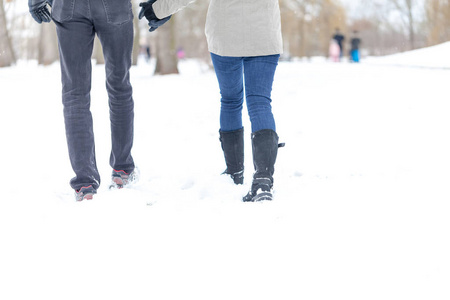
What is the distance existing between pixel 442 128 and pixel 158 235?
3593 millimetres

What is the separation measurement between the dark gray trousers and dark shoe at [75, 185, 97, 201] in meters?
0.03

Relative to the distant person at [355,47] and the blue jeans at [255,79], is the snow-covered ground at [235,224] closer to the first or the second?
the blue jeans at [255,79]

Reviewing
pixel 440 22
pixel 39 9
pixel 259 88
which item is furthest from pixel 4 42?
pixel 440 22

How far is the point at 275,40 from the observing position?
2.73m

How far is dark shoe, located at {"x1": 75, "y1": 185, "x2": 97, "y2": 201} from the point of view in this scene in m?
2.70

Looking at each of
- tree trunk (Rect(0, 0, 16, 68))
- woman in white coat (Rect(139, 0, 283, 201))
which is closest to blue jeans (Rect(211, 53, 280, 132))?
woman in white coat (Rect(139, 0, 283, 201))

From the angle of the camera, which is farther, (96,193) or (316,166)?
(316,166)

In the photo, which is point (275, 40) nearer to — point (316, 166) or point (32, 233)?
point (316, 166)

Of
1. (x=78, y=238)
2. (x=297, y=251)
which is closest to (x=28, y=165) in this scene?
(x=78, y=238)

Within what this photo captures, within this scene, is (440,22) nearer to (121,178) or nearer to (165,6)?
(165,6)

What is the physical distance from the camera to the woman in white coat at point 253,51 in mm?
2682

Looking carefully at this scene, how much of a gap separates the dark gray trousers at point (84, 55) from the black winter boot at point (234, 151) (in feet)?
2.39

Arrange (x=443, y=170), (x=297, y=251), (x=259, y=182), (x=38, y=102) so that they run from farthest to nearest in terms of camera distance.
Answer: (x=38, y=102) < (x=443, y=170) < (x=259, y=182) < (x=297, y=251)

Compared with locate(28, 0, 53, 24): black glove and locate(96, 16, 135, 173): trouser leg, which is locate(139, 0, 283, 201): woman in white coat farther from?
locate(28, 0, 53, 24): black glove
